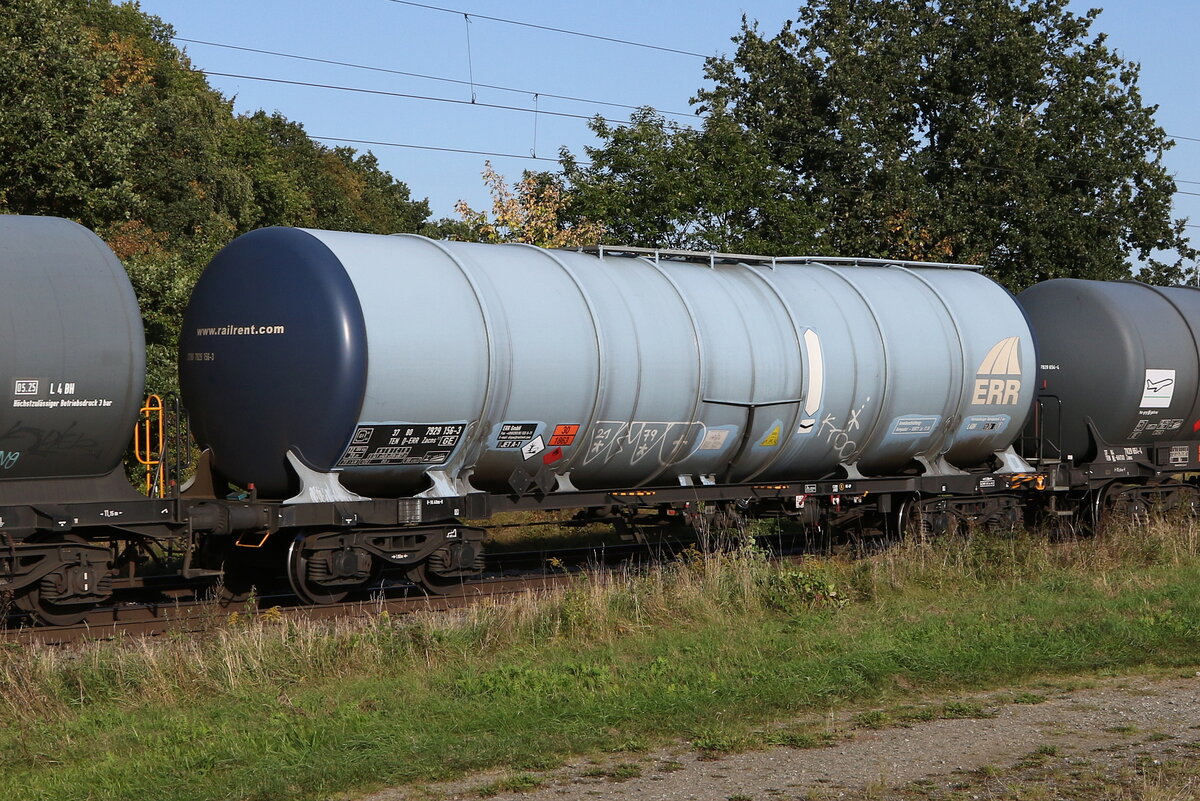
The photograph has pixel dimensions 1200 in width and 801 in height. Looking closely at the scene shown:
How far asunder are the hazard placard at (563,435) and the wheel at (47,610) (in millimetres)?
5021

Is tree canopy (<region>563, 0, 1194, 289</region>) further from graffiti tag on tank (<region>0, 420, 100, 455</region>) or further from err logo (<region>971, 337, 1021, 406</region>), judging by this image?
graffiti tag on tank (<region>0, 420, 100, 455</region>)

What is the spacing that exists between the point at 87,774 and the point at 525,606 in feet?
16.2

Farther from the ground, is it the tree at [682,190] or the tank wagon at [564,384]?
the tree at [682,190]

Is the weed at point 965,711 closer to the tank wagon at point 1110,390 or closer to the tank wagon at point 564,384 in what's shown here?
the tank wagon at point 564,384

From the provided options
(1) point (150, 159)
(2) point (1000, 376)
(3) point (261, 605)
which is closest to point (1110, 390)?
(2) point (1000, 376)

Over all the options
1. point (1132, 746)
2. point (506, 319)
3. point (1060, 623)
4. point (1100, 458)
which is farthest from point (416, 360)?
point (1100, 458)

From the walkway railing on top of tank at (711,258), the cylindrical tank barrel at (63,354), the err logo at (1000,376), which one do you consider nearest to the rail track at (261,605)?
the cylindrical tank barrel at (63,354)

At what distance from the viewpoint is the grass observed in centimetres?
776

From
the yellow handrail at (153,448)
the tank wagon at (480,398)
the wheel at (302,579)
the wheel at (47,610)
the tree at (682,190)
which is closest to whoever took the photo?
the tank wagon at (480,398)

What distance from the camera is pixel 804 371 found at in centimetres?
1578

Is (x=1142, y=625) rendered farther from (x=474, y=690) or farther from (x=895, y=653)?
(x=474, y=690)

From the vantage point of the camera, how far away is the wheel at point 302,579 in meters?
13.1

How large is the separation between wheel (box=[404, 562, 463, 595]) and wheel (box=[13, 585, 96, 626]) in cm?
337

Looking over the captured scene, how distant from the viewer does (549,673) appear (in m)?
9.77
